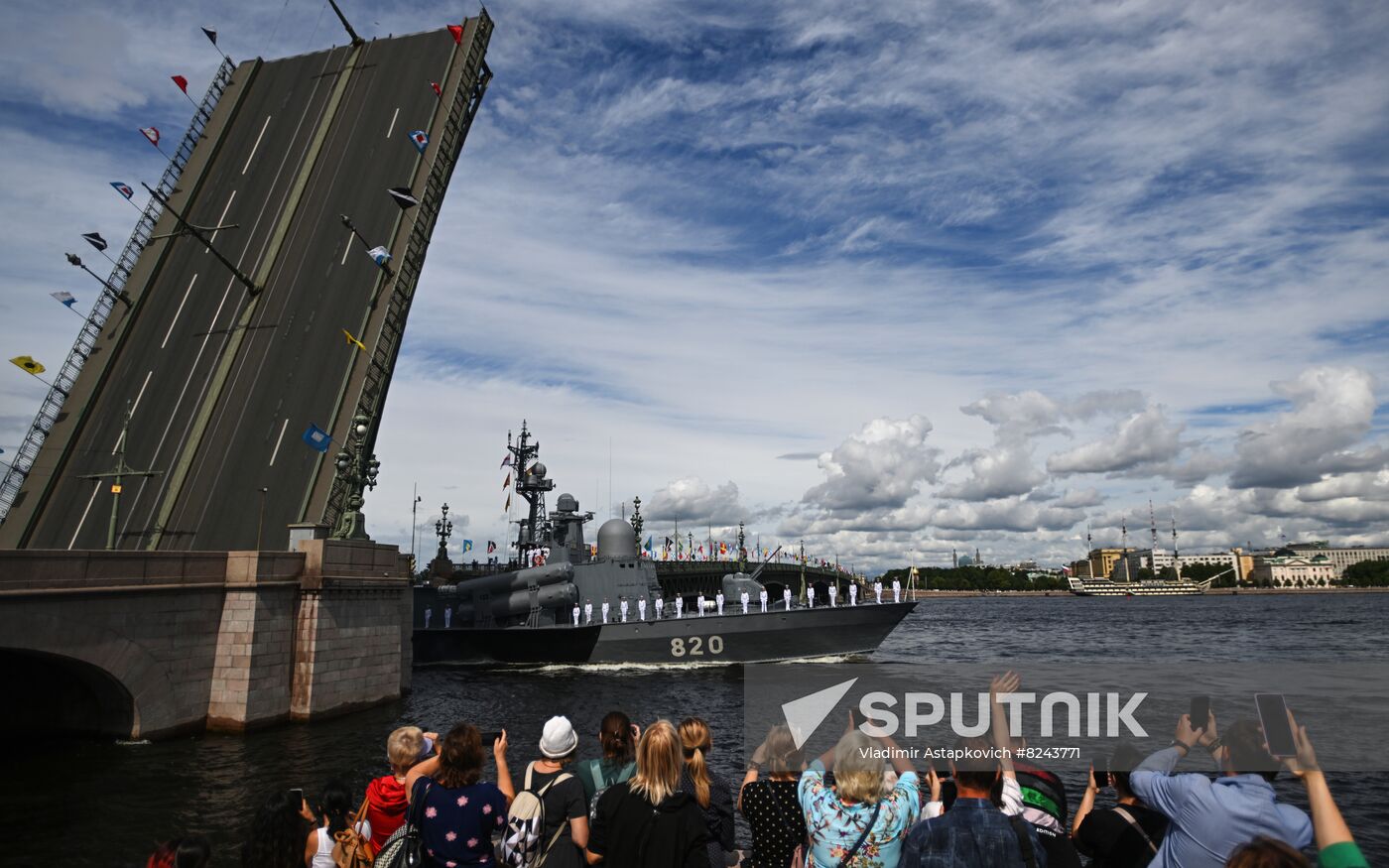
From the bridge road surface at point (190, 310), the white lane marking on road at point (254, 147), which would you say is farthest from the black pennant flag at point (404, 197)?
the white lane marking on road at point (254, 147)

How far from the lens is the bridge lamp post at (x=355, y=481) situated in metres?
21.9

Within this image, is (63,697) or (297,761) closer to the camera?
(297,761)

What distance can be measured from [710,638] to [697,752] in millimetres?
29939

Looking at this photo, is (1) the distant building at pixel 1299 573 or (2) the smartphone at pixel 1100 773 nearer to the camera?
(2) the smartphone at pixel 1100 773

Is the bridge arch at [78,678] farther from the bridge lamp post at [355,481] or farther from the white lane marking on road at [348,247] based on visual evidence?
the white lane marking on road at [348,247]

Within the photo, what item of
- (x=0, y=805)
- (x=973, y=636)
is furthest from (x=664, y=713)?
(x=973, y=636)

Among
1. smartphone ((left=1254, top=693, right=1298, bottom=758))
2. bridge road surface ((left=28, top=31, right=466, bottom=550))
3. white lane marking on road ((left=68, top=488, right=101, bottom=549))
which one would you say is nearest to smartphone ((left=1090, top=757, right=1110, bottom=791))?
smartphone ((left=1254, top=693, right=1298, bottom=758))

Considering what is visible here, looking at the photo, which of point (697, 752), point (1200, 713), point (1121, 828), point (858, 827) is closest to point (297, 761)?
point (697, 752)

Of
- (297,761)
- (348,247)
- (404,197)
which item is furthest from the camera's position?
(348,247)

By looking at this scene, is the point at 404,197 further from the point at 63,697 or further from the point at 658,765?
the point at 658,765

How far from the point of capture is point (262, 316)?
25547 mm

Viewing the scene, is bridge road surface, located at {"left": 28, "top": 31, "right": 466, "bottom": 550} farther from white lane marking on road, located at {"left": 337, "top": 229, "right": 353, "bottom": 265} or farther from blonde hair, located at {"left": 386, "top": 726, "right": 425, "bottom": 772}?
blonde hair, located at {"left": 386, "top": 726, "right": 425, "bottom": 772}

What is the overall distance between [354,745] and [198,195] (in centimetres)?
2190

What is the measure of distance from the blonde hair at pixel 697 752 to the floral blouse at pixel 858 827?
24.0 inches
